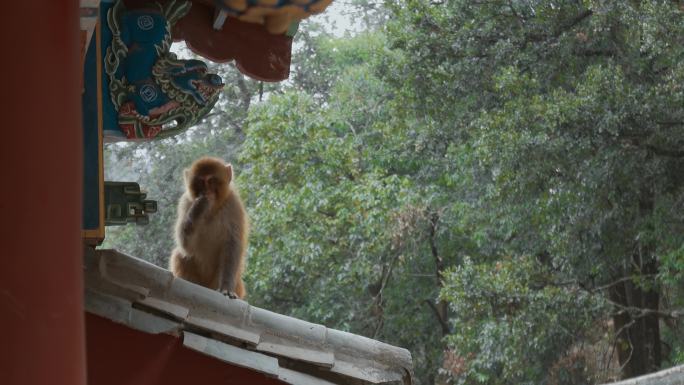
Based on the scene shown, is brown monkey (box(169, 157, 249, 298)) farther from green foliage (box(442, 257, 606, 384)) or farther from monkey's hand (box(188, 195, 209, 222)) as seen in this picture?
green foliage (box(442, 257, 606, 384))

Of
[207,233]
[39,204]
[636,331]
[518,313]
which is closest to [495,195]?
[518,313]

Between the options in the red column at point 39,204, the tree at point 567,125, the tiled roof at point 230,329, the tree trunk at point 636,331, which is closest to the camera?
the red column at point 39,204

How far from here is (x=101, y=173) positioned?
10.4ft

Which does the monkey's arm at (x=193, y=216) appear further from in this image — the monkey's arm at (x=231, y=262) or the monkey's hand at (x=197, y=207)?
the monkey's arm at (x=231, y=262)

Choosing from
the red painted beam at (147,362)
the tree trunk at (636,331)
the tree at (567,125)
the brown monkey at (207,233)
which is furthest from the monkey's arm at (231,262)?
the tree trunk at (636,331)

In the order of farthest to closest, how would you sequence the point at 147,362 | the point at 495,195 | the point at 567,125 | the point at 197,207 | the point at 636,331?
the point at 636,331 → the point at 495,195 → the point at 567,125 → the point at 197,207 → the point at 147,362

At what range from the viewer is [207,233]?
5.50m

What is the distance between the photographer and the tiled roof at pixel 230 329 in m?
3.08

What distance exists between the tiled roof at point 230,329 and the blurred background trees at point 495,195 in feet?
23.3

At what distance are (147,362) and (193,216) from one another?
7.57 feet

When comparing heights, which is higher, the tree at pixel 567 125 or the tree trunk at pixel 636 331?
the tree at pixel 567 125

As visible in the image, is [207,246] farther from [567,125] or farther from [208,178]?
[567,125]

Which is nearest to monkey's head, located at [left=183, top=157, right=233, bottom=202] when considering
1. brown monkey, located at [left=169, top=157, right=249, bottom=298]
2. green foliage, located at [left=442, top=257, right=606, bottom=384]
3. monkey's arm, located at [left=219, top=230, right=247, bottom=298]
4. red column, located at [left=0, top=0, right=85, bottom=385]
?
brown monkey, located at [left=169, top=157, right=249, bottom=298]

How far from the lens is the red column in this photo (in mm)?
1896
